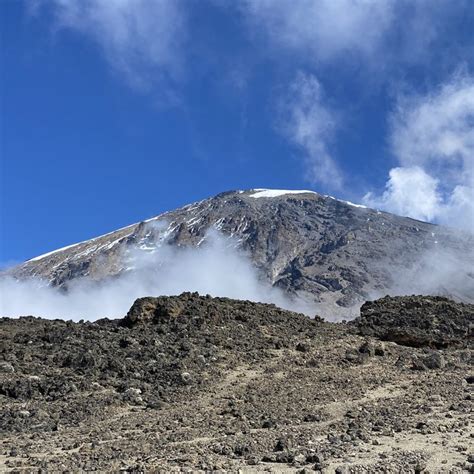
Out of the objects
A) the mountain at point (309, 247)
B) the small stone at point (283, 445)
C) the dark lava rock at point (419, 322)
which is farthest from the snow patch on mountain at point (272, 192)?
the small stone at point (283, 445)

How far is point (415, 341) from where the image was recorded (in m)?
20.1

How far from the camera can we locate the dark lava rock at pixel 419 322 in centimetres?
2031

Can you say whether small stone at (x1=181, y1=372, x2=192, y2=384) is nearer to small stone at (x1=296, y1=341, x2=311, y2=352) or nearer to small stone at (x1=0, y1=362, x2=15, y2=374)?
small stone at (x1=0, y1=362, x2=15, y2=374)

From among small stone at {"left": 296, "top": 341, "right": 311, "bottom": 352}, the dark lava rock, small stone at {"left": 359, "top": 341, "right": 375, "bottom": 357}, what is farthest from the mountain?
small stone at {"left": 296, "top": 341, "right": 311, "bottom": 352}

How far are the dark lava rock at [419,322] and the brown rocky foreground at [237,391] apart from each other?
0.07 meters

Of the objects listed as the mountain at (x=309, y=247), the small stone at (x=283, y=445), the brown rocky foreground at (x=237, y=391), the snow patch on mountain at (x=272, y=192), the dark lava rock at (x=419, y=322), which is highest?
the snow patch on mountain at (x=272, y=192)

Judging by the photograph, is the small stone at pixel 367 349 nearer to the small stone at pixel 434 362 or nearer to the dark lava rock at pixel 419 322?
the small stone at pixel 434 362

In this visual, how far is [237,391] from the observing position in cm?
1349

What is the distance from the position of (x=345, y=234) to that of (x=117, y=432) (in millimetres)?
141641

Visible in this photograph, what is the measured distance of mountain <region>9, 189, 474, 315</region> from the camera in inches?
4968

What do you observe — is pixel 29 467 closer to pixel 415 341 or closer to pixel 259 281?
pixel 415 341

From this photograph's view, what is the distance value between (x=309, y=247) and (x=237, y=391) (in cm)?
13771

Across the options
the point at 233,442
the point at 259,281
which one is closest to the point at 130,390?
the point at 233,442

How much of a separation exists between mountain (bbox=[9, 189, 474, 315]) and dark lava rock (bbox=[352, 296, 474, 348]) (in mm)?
92946
